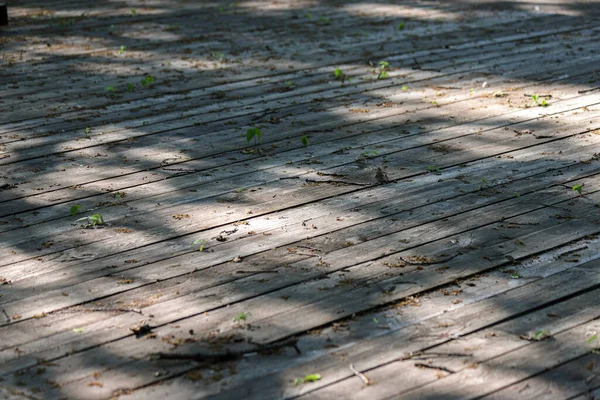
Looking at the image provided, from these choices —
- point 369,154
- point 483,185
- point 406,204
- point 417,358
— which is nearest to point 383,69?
point 369,154

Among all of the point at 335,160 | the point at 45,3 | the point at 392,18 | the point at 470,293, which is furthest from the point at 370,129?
the point at 45,3

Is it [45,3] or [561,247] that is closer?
[561,247]

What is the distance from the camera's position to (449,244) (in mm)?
2832

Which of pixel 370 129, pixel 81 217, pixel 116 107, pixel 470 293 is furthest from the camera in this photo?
pixel 116 107

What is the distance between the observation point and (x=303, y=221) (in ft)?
10.0

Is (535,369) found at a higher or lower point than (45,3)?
lower

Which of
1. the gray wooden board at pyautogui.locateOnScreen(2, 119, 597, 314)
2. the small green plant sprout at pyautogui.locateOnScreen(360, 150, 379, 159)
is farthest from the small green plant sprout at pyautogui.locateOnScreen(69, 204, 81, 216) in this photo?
the small green plant sprout at pyautogui.locateOnScreen(360, 150, 379, 159)

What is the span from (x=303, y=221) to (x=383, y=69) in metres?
2.46

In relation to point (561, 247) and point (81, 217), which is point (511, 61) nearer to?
point (561, 247)

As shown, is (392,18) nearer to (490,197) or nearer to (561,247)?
(490,197)

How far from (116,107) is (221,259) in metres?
2.12

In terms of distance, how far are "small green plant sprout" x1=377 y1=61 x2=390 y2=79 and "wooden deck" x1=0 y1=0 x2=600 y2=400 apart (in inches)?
1.0

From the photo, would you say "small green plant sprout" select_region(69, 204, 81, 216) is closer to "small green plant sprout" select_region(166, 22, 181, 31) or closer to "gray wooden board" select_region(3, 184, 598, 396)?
"gray wooden board" select_region(3, 184, 598, 396)

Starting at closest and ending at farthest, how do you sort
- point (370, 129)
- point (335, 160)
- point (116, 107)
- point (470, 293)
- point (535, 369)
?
point (535, 369) < point (470, 293) < point (335, 160) < point (370, 129) < point (116, 107)
